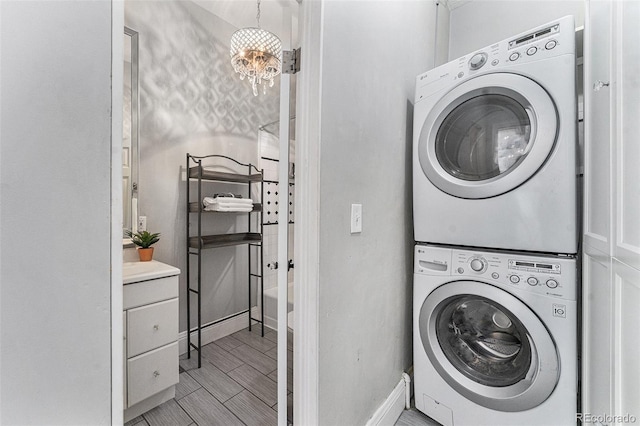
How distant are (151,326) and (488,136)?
6.61ft

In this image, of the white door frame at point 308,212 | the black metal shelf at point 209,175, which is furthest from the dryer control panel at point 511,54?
the black metal shelf at point 209,175

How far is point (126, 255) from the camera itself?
185cm

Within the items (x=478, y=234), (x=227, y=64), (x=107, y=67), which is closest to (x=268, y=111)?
(x=227, y=64)

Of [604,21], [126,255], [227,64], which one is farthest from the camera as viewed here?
[227,64]

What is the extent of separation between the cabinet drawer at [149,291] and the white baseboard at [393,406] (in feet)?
4.19

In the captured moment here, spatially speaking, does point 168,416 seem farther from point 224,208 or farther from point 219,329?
point 224,208

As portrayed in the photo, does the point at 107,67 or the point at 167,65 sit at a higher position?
the point at 167,65

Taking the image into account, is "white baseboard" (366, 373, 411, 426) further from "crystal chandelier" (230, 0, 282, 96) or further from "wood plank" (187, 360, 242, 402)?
"crystal chandelier" (230, 0, 282, 96)

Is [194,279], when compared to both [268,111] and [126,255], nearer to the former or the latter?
[126,255]

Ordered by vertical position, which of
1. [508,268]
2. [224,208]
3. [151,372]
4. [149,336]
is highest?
[224,208]

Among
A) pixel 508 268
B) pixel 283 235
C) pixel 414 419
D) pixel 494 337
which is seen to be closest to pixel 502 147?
pixel 508 268

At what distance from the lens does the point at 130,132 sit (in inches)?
74.7

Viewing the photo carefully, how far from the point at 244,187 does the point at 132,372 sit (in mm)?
1581

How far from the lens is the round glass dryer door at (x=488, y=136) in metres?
1.14
